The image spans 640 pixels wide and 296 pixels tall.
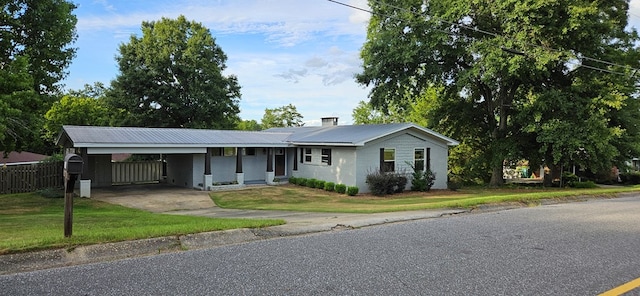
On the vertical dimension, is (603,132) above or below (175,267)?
above

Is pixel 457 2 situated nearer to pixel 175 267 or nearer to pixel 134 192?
pixel 134 192

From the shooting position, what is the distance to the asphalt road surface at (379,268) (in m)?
4.44

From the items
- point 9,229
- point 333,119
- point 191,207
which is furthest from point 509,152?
point 9,229

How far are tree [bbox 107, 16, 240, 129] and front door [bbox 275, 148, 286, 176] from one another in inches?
513

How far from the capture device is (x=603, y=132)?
19.8 meters

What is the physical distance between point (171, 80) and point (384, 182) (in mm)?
24271

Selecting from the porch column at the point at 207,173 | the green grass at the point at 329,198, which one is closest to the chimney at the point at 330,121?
the green grass at the point at 329,198

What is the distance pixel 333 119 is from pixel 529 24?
13.6 m

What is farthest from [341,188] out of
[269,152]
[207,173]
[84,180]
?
[84,180]

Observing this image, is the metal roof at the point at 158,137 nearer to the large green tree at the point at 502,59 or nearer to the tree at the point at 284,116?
the large green tree at the point at 502,59

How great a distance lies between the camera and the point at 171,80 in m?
35.7

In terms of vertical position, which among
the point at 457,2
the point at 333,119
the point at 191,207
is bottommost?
the point at 191,207

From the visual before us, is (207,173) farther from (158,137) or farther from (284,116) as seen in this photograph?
(284,116)

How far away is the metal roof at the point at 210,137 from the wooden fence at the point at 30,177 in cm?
162
